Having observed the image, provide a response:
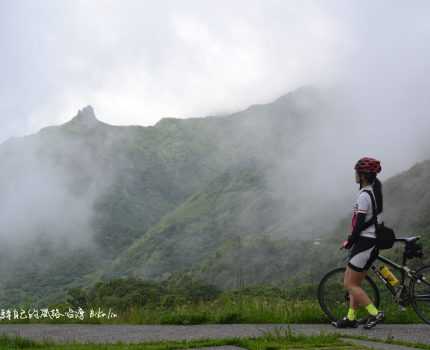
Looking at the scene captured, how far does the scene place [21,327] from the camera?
353 inches

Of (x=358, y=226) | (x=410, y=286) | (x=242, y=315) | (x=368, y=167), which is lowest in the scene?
(x=242, y=315)

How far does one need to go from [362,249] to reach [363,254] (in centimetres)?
8

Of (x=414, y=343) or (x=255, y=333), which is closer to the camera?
(x=414, y=343)

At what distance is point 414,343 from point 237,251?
5773 inches

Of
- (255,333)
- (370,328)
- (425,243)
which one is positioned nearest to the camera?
(255,333)

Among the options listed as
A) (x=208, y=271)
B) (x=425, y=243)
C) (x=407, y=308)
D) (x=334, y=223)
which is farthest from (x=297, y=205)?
(x=407, y=308)

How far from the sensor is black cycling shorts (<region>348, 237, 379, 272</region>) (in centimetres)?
807

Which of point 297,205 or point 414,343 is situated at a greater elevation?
point 297,205

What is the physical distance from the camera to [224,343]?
634cm

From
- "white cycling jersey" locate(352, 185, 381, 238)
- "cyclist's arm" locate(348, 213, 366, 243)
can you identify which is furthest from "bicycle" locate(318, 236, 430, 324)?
"cyclist's arm" locate(348, 213, 366, 243)

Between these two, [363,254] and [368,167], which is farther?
[368,167]

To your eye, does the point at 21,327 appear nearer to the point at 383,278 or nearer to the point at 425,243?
the point at 383,278

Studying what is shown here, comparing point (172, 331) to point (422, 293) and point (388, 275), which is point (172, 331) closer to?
point (388, 275)

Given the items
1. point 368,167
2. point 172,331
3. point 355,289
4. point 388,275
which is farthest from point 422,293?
point 172,331
